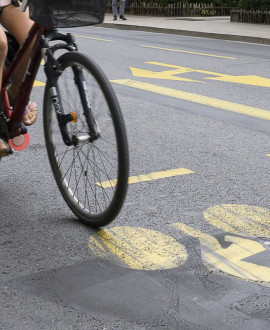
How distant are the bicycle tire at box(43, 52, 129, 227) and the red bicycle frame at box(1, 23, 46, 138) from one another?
13 centimetres

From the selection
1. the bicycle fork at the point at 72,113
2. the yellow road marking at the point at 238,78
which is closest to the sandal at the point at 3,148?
the bicycle fork at the point at 72,113

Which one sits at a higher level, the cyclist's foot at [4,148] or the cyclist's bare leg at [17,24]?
the cyclist's bare leg at [17,24]

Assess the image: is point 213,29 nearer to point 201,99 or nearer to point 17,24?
point 201,99

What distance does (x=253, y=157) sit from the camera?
17.6 feet

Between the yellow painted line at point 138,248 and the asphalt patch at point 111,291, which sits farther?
the yellow painted line at point 138,248

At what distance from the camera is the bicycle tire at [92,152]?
11.6ft

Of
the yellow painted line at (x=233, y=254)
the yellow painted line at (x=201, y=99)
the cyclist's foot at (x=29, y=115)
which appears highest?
the cyclist's foot at (x=29, y=115)

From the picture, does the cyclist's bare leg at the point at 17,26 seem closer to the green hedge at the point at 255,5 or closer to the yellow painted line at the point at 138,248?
the yellow painted line at the point at 138,248

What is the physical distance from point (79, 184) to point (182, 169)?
1177mm

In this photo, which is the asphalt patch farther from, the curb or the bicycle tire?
the curb

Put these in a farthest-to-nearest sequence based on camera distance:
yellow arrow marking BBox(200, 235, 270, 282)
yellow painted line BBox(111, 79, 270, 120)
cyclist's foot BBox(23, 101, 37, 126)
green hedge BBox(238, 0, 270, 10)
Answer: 1. green hedge BBox(238, 0, 270, 10)
2. yellow painted line BBox(111, 79, 270, 120)
3. cyclist's foot BBox(23, 101, 37, 126)
4. yellow arrow marking BBox(200, 235, 270, 282)

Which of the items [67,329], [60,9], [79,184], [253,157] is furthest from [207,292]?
[253,157]

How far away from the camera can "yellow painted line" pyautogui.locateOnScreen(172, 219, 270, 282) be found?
3.22 meters

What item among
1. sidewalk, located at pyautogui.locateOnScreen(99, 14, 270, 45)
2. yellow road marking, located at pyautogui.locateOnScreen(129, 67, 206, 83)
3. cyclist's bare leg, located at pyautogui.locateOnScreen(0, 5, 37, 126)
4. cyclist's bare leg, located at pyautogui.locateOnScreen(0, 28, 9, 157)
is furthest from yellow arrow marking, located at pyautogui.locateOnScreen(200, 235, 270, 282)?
sidewalk, located at pyautogui.locateOnScreen(99, 14, 270, 45)
